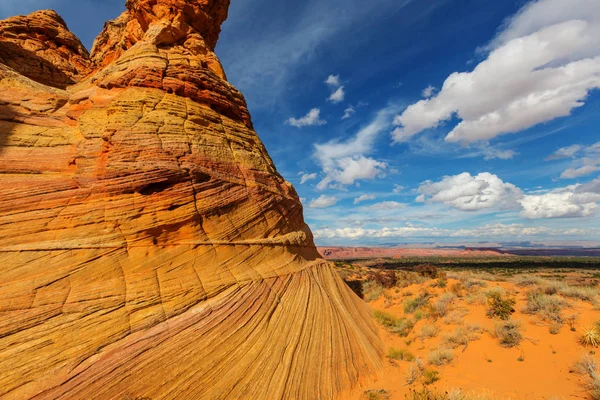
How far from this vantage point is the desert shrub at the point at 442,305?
14.1 meters

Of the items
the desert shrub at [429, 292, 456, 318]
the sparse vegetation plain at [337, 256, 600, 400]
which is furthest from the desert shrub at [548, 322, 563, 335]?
the desert shrub at [429, 292, 456, 318]

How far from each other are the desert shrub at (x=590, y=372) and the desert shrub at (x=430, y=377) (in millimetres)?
3654

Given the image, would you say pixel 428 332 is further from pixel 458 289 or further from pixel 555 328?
pixel 458 289

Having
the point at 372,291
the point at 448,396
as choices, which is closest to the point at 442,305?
the point at 372,291

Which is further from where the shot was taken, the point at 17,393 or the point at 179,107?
the point at 179,107

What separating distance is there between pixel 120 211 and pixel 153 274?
2044 millimetres

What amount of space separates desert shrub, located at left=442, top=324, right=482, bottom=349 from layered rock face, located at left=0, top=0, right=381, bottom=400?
9.46 feet

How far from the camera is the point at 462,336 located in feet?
36.9

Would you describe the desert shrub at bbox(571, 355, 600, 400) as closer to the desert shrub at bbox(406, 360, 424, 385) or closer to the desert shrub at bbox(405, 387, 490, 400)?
the desert shrub at bbox(405, 387, 490, 400)

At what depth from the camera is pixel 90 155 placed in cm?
845

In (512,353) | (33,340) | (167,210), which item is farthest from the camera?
Answer: (512,353)

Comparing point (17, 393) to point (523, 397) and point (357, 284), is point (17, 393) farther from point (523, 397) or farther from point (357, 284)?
point (357, 284)

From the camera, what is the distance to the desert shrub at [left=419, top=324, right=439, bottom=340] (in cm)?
1241

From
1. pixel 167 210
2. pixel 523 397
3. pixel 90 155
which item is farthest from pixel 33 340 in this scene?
pixel 523 397
